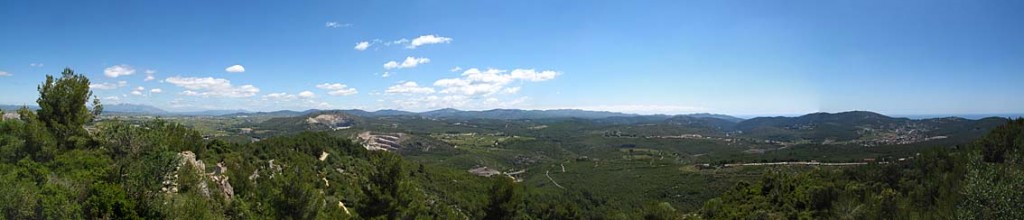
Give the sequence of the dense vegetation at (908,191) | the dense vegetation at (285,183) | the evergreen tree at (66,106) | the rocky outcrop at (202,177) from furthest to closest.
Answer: the evergreen tree at (66,106), the rocky outcrop at (202,177), the dense vegetation at (908,191), the dense vegetation at (285,183)

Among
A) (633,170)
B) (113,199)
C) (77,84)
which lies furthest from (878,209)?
(633,170)

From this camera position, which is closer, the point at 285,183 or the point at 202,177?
the point at 202,177

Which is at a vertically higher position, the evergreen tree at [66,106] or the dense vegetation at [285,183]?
the evergreen tree at [66,106]

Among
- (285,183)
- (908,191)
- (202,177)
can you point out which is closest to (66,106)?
(202,177)

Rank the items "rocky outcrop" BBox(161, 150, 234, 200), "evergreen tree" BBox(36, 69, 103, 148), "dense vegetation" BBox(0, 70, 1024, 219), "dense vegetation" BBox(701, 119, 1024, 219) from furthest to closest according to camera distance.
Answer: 1. "evergreen tree" BBox(36, 69, 103, 148)
2. "rocky outcrop" BBox(161, 150, 234, 200)
3. "dense vegetation" BBox(701, 119, 1024, 219)
4. "dense vegetation" BBox(0, 70, 1024, 219)

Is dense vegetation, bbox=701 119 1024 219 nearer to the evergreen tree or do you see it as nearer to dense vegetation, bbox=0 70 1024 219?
dense vegetation, bbox=0 70 1024 219

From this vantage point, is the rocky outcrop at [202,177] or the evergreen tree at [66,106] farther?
the evergreen tree at [66,106]

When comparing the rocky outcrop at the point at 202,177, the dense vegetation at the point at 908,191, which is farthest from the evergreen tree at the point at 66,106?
the dense vegetation at the point at 908,191

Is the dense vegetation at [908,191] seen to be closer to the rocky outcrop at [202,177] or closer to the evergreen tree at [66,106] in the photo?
the rocky outcrop at [202,177]

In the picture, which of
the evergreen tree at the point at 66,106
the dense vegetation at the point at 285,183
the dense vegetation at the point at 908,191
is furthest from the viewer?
the evergreen tree at the point at 66,106

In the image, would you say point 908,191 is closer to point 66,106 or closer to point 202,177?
point 202,177

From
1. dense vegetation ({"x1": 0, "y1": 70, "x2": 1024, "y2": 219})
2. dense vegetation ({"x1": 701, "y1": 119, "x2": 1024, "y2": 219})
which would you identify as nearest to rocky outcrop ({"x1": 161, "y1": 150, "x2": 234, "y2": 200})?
dense vegetation ({"x1": 0, "y1": 70, "x2": 1024, "y2": 219})
